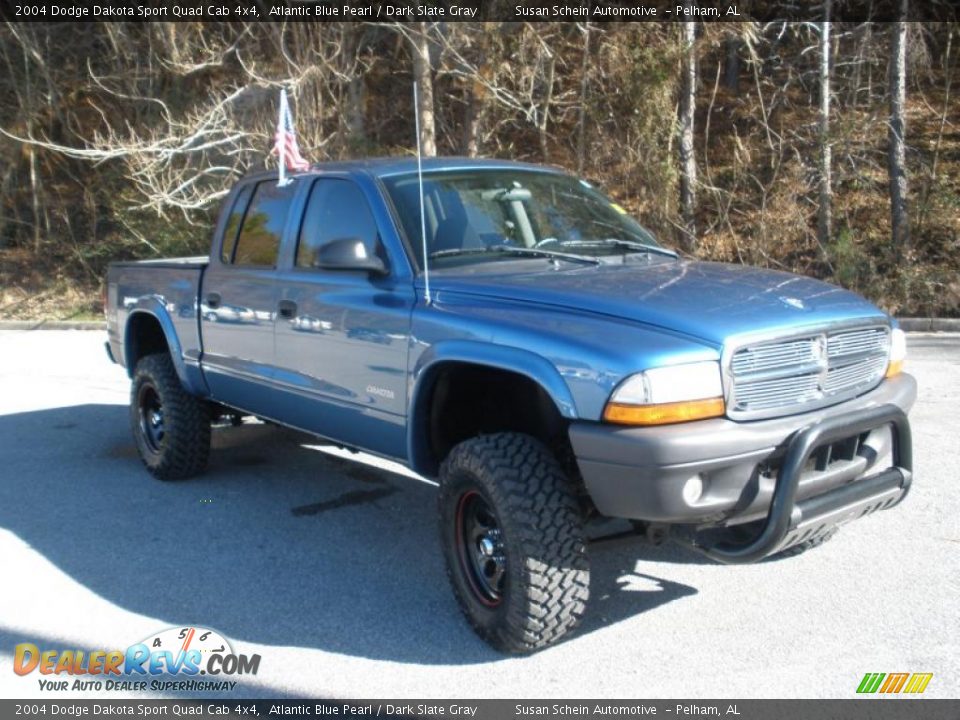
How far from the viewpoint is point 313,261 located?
512cm

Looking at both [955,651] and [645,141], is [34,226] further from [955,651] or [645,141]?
[955,651]

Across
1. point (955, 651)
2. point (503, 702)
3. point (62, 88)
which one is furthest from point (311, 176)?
point (62, 88)

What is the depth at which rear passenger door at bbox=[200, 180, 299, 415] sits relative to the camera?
5.41 m

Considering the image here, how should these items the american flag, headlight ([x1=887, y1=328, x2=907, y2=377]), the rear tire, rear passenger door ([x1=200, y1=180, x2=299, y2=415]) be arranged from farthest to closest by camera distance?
→ 1. the rear tire
2. the american flag
3. rear passenger door ([x1=200, y1=180, x2=299, y2=415])
4. headlight ([x1=887, y1=328, x2=907, y2=377])

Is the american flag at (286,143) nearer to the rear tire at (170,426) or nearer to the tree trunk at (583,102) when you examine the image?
the rear tire at (170,426)

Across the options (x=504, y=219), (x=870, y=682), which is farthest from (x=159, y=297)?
(x=870, y=682)

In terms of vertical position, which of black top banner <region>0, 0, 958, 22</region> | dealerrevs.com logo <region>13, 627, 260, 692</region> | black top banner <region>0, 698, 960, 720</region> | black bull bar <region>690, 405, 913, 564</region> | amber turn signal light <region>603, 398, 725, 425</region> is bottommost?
dealerrevs.com logo <region>13, 627, 260, 692</region>

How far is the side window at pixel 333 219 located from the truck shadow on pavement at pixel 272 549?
1518mm

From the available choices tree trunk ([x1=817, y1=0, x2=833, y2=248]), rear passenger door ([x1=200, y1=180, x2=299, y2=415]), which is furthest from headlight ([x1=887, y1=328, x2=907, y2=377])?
tree trunk ([x1=817, y1=0, x2=833, y2=248])

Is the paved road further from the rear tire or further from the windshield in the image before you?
the windshield

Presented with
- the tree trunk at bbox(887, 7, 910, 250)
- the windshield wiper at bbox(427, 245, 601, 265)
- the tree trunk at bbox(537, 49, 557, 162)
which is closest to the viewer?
the windshield wiper at bbox(427, 245, 601, 265)

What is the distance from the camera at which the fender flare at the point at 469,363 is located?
11.9ft

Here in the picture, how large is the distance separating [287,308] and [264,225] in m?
0.77

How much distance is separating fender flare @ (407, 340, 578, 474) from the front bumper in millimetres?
152
